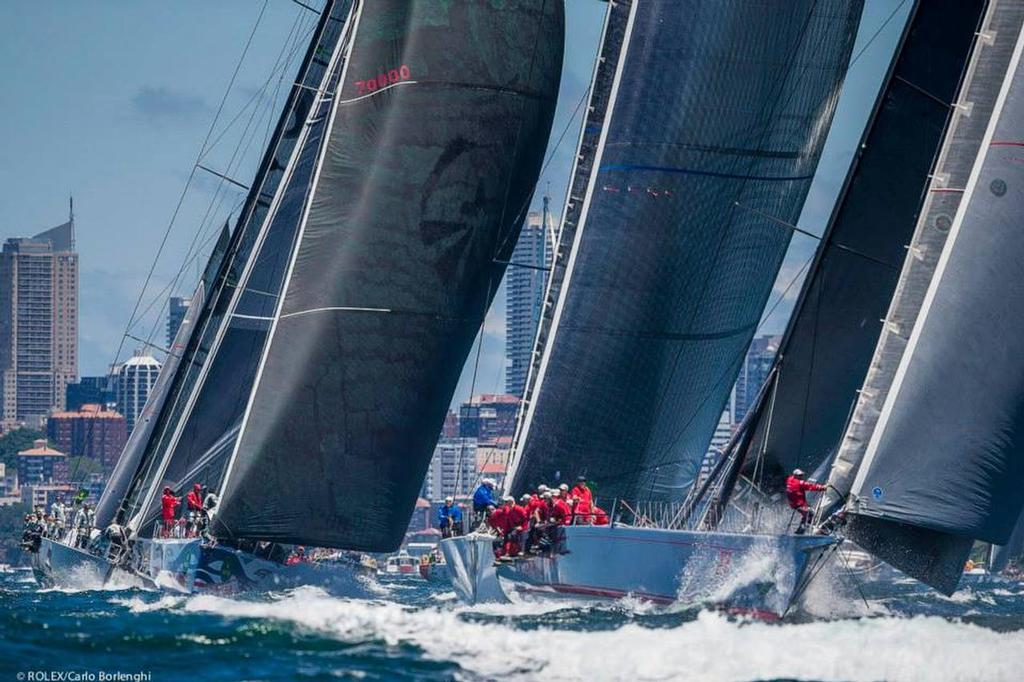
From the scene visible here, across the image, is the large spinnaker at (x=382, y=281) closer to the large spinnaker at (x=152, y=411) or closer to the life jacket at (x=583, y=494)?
the life jacket at (x=583, y=494)

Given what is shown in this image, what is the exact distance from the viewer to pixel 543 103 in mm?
25250

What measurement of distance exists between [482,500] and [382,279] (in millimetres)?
3018

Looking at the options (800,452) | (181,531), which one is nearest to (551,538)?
(800,452)

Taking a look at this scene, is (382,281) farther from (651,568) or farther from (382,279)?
(651,568)

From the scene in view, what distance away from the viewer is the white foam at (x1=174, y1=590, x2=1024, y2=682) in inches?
685

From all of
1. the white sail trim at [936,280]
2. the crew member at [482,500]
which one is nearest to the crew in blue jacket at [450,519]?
the crew member at [482,500]

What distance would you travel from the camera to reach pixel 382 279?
77.9ft

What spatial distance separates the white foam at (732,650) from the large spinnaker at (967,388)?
1081 mm

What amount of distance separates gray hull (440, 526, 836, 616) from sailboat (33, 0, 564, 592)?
1483mm

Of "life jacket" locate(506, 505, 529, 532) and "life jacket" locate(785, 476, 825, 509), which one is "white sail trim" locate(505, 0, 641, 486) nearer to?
"life jacket" locate(506, 505, 529, 532)

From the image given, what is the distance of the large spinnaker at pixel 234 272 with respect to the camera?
2817 centimetres

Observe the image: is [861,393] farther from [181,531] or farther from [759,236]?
[181,531]

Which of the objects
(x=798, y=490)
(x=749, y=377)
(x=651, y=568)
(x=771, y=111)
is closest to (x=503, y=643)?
(x=651, y=568)

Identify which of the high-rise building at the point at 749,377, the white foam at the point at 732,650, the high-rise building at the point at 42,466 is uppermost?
the white foam at the point at 732,650
